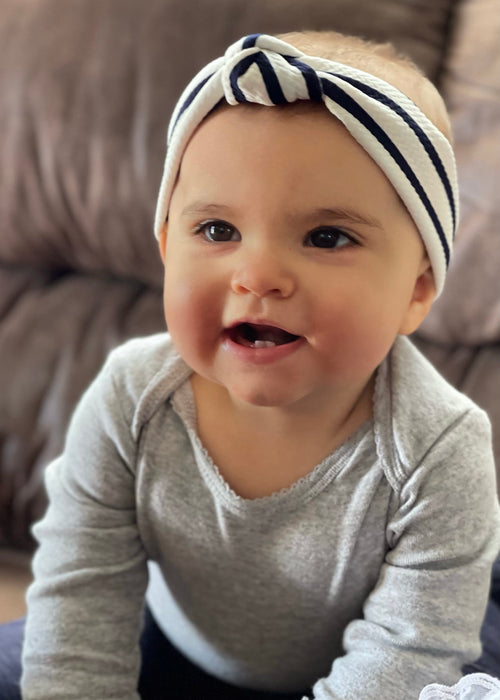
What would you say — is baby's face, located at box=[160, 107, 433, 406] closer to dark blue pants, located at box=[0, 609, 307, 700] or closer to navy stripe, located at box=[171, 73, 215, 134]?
navy stripe, located at box=[171, 73, 215, 134]

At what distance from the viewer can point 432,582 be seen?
0.70 m

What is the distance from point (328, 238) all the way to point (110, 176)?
60 centimetres

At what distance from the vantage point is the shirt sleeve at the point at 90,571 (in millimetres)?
763

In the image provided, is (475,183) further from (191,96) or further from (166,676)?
(166,676)

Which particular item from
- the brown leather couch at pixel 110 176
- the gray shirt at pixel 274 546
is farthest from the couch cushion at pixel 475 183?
the gray shirt at pixel 274 546

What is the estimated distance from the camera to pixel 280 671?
830mm

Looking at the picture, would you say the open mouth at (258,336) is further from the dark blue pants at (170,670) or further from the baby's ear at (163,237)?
the dark blue pants at (170,670)

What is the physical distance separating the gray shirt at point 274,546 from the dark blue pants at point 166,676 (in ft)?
0.09

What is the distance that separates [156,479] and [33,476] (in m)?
0.49

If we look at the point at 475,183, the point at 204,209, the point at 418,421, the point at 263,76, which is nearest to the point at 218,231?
the point at 204,209

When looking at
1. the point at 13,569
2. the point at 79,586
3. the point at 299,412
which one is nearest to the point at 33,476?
the point at 13,569

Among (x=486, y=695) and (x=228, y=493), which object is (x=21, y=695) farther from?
(x=486, y=695)

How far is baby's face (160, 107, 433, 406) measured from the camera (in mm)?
608

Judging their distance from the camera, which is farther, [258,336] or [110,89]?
[110,89]
